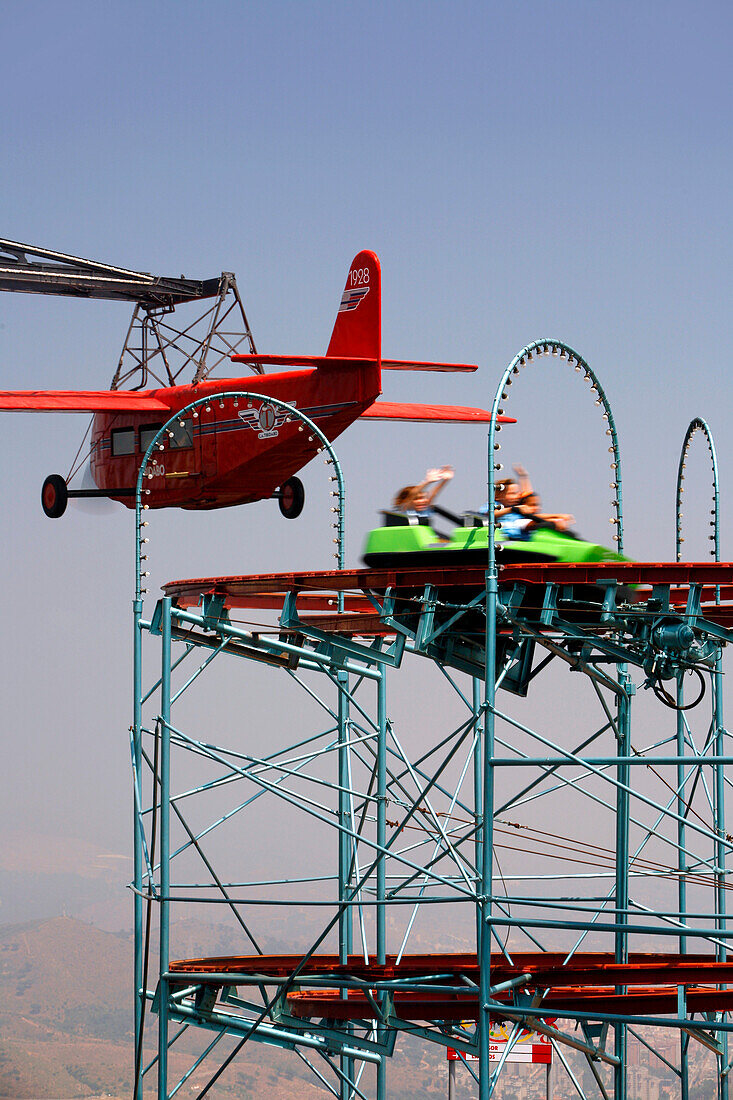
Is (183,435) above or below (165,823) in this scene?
above

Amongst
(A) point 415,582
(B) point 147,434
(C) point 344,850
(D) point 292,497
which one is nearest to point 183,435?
(B) point 147,434

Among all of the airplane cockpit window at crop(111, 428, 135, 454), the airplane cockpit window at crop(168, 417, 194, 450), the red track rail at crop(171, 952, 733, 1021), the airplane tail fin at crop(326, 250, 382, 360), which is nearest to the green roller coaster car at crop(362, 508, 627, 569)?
the red track rail at crop(171, 952, 733, 1021)

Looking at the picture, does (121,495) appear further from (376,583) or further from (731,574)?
(731,574)

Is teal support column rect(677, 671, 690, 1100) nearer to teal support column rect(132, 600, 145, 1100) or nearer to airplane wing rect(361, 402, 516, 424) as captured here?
teal support column rect(132, 600, 145, 1100)

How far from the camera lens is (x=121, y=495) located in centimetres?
3616

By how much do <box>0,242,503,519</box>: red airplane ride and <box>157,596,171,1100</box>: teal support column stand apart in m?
7.87

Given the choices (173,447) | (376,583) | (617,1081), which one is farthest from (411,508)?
(173,447)

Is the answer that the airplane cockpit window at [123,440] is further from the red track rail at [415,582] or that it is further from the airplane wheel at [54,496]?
the red track rail at [415,582]

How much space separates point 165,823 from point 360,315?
1442 cm

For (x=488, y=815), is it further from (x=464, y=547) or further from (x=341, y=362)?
(x=341, y=362)

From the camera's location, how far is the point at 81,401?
37.8 m

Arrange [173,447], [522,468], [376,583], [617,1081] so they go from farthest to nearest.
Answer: [173,447], [617,1081], [522,468], [376,583]

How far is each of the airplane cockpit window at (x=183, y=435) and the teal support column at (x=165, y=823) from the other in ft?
44.4

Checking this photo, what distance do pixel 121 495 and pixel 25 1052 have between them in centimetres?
15233
